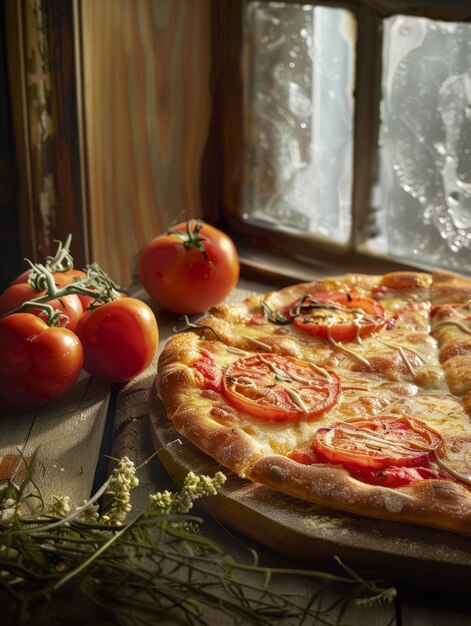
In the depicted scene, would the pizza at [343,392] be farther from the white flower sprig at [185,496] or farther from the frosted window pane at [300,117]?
the frosted window pane at [300,117]

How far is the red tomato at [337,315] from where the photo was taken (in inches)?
106

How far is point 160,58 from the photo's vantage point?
3.44 metres

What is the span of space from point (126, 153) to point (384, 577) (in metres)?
1.90

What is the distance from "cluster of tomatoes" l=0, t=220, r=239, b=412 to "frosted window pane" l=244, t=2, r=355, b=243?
0.71 metres

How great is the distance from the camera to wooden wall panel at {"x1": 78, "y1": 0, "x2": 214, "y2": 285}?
317cm

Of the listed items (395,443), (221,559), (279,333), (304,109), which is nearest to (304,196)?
(304,109)

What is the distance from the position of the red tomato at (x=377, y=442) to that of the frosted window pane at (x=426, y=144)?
1209mm

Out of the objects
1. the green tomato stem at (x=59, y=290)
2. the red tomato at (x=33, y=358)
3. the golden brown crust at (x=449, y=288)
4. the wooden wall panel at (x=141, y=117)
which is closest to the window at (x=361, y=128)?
the wooden wall panel at (x=141, y=117)

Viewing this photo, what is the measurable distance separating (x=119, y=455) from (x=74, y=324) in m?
0.45

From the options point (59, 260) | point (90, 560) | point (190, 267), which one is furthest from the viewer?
point (190, 267)

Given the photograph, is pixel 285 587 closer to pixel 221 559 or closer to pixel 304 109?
pixel 221 559

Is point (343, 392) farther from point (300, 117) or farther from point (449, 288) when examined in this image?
point (300, 117)

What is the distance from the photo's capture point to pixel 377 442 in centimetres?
215

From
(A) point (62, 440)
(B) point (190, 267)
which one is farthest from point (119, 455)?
(B) point (190, 267)
